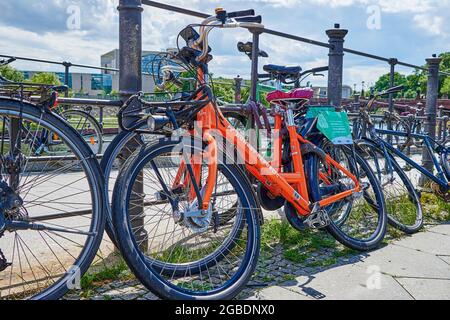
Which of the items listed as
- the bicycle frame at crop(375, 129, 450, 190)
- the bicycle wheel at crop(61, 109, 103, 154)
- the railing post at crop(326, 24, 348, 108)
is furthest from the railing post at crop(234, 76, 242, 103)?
the bicycle wheel at crop(61, 109, 103, 154)

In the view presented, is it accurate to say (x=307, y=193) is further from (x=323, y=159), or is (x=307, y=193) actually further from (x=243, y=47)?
(x=243, y=47)

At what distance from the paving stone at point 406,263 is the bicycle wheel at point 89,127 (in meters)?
4.03

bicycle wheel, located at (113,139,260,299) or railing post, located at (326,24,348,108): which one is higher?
railing post, located at (326,24,348,108)

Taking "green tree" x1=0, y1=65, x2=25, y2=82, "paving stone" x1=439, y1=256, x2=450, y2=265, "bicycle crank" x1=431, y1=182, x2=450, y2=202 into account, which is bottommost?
"paving stone" x1=439, y1=256, x2=450, y2=265

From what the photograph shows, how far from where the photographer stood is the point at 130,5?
9.34ft

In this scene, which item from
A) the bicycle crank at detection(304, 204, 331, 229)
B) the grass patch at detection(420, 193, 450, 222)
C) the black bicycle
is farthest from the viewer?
the grass patch at detection(420, 193, 450, 222)

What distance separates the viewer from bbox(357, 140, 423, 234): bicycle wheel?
412 cm

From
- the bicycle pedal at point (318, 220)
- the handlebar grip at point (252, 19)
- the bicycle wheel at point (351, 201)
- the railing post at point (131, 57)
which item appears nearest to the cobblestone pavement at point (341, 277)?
the bicycle wheel at point (351, 201)

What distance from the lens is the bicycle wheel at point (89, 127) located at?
6086 millimetres

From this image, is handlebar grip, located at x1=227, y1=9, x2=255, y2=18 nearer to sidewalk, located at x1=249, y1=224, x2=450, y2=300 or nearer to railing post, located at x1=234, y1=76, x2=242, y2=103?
sidewalk, located at x1=249, y1=224, x2=450, y2=300

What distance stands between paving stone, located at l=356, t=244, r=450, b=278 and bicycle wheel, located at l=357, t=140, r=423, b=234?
52 centimetres

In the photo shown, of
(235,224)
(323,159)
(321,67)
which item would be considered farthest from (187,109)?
(321,67)

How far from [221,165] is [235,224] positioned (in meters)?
0.46

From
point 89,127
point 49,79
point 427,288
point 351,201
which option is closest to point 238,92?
point 89,127
